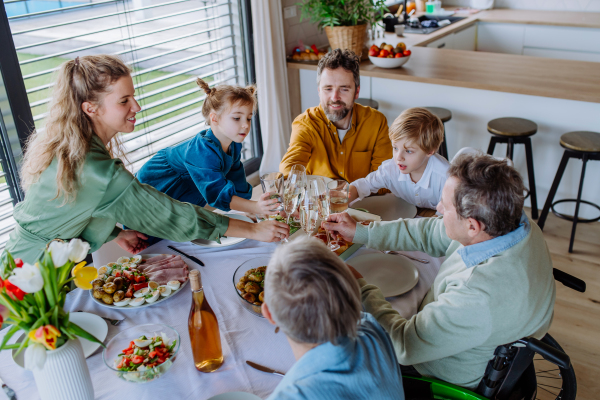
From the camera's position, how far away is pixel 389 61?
11.4ft

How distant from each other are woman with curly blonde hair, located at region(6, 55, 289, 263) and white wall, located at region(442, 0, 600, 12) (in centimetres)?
522

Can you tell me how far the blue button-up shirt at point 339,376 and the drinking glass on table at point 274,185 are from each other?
32.8 inches

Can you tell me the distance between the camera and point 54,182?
1.45 metres

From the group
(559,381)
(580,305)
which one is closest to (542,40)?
(580,305)

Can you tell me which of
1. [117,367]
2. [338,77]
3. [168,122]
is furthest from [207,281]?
[168,122]

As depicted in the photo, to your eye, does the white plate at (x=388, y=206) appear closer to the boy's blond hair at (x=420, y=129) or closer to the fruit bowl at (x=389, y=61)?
the boy's blond hair at (x=420, y=129)

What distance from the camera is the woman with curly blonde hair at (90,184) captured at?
1438 mm

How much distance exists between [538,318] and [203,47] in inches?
118

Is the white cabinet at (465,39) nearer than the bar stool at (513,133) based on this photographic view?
No

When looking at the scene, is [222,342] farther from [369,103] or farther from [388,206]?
[369,103]

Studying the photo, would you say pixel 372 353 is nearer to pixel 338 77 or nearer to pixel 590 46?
pixel 338 77

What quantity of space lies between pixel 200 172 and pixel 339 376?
135 centimetres

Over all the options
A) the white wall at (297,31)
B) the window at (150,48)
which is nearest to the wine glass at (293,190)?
the window at (150,48)

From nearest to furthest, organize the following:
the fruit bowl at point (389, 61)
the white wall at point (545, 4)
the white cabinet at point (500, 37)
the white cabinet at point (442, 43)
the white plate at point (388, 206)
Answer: the white plate at point (388, 206) < the fruit bowl at point (389, 61) < the white cabinet at point (442, 43) < the white cabinet at point (500, 37) < the white wall at point (545, 4)
